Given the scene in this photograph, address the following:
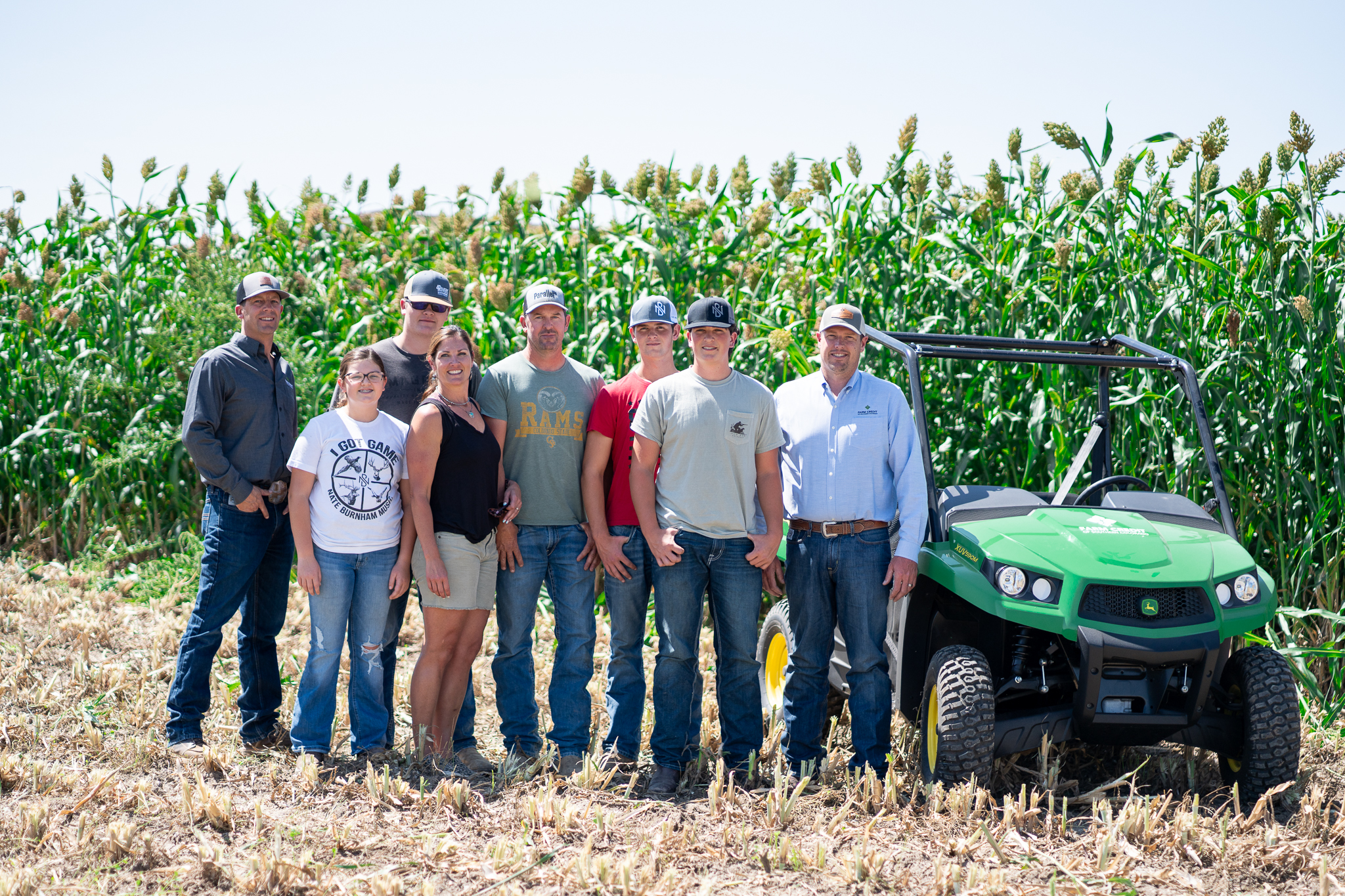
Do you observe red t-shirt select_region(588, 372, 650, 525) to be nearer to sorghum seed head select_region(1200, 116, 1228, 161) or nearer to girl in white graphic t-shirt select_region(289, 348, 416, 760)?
girl in white graphic t-shirt select_region(289, 348, 416, 760)

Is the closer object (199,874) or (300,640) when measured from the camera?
(199,874)

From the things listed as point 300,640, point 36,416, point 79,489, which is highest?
point 36,416

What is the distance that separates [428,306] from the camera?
4445 millimetres

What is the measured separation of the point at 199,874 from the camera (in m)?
3.15

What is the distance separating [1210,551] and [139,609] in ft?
20.4

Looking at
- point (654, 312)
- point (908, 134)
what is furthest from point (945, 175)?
point (654, 312)

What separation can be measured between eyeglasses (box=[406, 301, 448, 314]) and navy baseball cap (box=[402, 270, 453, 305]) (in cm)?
2

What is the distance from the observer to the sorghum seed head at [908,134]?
20.0ft

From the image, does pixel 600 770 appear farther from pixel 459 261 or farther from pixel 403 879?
pixel 459 261

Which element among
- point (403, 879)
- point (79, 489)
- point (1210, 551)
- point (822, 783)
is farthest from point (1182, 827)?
point (79, 489)

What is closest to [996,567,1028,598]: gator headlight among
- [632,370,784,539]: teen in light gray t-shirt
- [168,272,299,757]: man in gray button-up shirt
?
[632,370,784,539]: teen in light gray t-shirt

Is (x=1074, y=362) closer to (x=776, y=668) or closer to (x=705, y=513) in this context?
(x=705, y=513)

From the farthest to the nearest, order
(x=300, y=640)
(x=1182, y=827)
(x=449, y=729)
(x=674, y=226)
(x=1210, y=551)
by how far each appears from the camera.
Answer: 1. (x=674, y=226)
2. (x=300, y=640)
3. (x=449, y=729)
4. (x=1210, y=551)
5. (x=1182, y=827)

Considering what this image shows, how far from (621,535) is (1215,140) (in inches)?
148
